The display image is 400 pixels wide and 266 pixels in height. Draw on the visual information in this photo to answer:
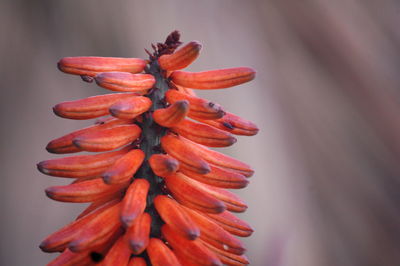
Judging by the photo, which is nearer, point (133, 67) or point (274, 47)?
point (133, 67)

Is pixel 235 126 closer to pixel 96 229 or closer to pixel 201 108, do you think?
pixel 201 108

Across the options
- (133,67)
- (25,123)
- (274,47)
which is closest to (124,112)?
(133,67)

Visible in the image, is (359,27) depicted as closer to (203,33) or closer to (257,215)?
(203,33)

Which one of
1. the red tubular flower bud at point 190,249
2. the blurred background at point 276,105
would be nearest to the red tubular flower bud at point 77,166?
the red tubular flower bud at point 190,249

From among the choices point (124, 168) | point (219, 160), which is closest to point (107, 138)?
point (124, 168)

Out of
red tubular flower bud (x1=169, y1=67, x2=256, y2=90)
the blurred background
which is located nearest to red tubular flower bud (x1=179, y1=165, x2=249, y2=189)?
red tubular flower bud (x1=169, y1=67, x2=256, y2=90)

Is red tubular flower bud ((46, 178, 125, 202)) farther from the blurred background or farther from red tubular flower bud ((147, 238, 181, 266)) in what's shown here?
the blurred background

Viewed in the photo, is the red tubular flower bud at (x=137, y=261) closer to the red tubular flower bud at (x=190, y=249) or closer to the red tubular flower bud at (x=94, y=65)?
the red tubular flower bud at (x=190, y=249)
